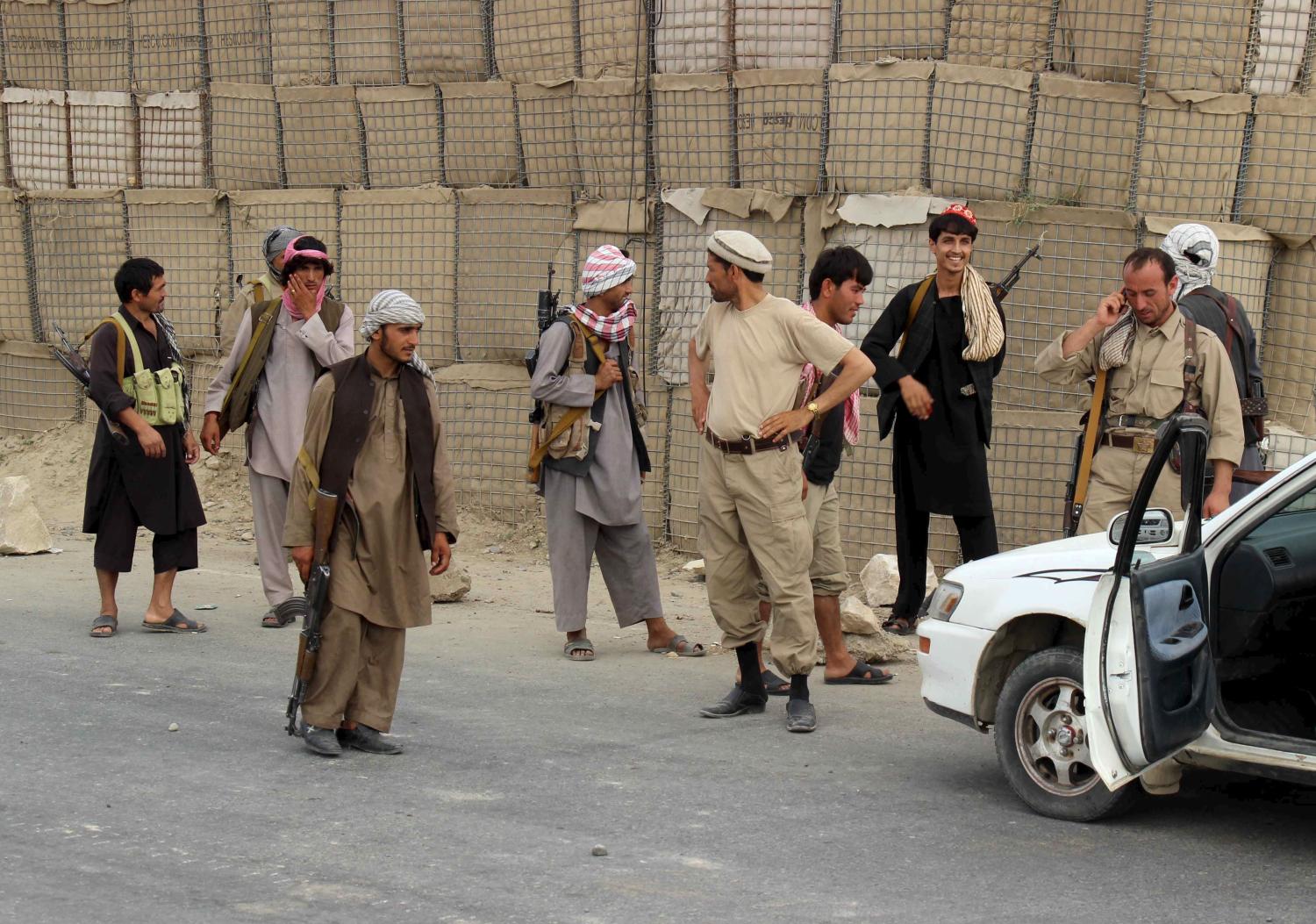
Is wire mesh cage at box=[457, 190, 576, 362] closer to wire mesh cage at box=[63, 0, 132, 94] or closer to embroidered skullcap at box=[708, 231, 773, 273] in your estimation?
wire mesh cage at box=[63, 0, 132, 94]

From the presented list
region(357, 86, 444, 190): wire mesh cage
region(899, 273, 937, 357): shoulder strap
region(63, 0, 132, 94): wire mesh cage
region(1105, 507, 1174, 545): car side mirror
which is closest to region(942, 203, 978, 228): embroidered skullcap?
region(899, 273, 937, 357): shoulder strap

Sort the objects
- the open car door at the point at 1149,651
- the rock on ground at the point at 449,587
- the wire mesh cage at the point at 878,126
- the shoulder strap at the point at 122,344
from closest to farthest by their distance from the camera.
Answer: the open car door at the point at 1149,651 → the shoulder strap at the point at 122,344 → the wire mesh cage at the point at 878,126 → the rock on ground at the point at 449,587

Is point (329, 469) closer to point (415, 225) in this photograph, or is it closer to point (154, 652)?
point (154, 652)

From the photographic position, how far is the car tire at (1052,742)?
5449 mm

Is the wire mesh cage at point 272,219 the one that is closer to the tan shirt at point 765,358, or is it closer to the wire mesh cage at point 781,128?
the wire mesh cage at point 781,128

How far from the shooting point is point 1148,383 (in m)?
7.21

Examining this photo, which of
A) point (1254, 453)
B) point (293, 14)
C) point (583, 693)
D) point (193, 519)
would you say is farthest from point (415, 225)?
point (1254, 453)

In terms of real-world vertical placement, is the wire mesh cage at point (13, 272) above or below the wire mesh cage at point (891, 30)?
below

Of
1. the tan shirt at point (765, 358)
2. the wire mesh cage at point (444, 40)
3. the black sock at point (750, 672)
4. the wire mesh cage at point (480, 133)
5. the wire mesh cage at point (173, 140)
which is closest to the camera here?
the tan shirt at point (765, 358)

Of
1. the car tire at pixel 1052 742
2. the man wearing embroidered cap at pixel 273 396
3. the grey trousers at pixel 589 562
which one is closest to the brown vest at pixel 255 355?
the man wearing embroidered cap at pixel 273 396

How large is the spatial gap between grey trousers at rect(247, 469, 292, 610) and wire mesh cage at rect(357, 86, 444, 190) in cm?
321

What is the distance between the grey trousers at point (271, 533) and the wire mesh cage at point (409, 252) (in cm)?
252

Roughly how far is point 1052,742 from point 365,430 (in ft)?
8.79

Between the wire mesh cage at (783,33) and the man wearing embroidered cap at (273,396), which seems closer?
the man wearing embroidered cap at (273,396)
